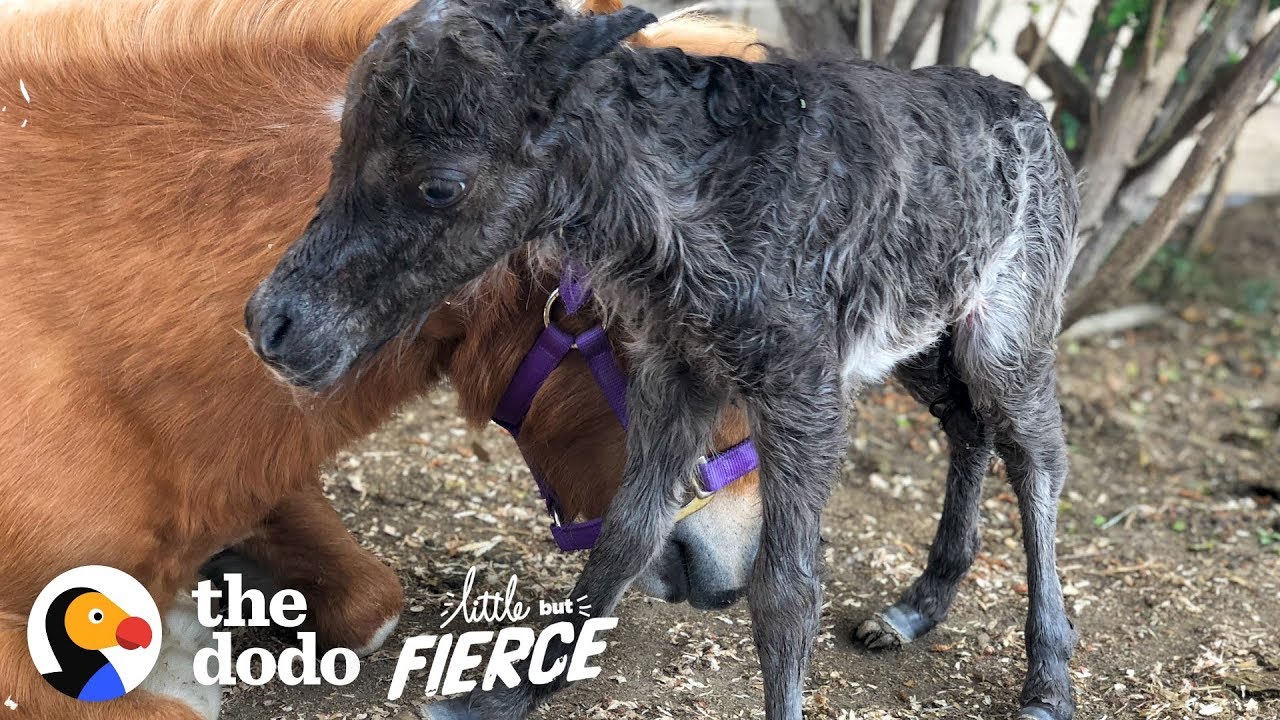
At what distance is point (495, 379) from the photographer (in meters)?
2.64

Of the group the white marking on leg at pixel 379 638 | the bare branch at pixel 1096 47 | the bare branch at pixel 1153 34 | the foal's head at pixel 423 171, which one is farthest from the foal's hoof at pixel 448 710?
the bare branch at pixel 1096 47

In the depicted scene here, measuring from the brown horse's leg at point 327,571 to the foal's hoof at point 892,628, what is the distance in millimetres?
1263

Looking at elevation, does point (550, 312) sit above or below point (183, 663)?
above

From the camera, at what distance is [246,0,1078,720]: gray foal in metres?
1.92

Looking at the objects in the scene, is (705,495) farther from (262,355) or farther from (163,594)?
(163,594)

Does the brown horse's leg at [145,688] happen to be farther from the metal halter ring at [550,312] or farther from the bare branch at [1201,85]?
the bare branch at [1201,85]

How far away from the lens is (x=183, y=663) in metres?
2.97

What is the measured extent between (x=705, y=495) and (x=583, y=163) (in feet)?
2.92

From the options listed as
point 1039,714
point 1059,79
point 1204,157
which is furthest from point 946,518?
point 1059,79

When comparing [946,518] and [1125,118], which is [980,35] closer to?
[1125,118]

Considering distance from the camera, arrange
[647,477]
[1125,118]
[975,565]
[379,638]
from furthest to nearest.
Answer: [1125,118] → [975,565] → [379,638] → [647,477]

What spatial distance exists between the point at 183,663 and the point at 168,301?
94 cm

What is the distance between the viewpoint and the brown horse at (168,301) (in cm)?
256

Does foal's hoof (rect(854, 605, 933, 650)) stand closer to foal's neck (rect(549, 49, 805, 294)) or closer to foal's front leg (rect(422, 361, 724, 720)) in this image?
foal's front leg (rect(422, 361, 724, 720))
